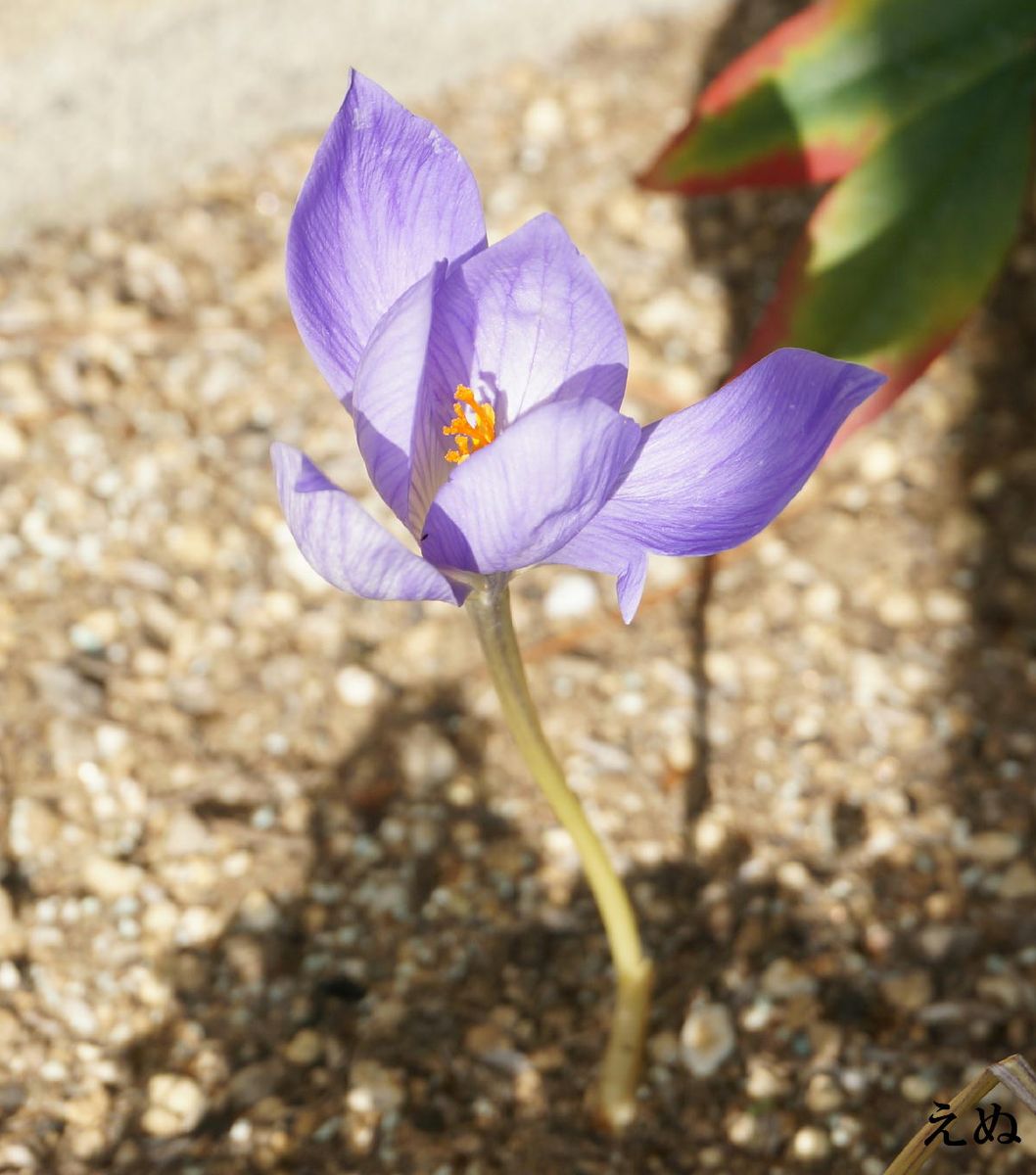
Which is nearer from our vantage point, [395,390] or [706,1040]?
[395,390]

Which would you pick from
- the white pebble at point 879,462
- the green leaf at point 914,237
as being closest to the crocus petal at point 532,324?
the green leaf at point 914,237

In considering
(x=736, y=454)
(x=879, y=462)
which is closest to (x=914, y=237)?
(x=879, y=462)

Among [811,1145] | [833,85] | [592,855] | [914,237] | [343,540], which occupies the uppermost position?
[833,85]

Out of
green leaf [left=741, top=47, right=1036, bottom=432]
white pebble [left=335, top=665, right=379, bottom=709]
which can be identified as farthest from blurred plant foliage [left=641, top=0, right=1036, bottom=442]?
white pebble [left=335, top=665, right=379, bottom=709]

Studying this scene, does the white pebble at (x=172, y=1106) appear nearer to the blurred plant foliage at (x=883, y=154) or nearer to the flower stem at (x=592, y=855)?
the flower stem at (x=592, y=855)

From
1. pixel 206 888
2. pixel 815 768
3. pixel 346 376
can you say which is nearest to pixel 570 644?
pixel 815 768

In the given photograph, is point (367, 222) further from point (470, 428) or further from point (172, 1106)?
point (172, 1106)

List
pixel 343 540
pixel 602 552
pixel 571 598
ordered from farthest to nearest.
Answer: pixel 571 598, pixel 602 552, pixel 343 540
